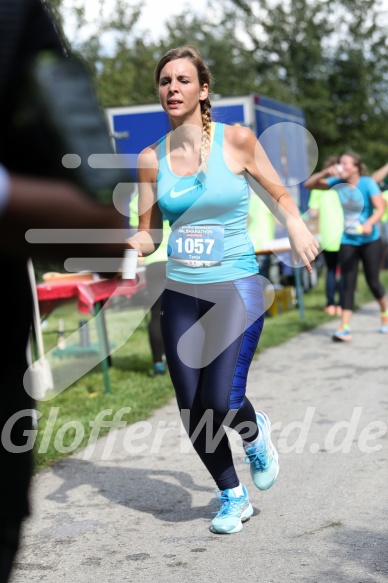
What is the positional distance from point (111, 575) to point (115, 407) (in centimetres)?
372

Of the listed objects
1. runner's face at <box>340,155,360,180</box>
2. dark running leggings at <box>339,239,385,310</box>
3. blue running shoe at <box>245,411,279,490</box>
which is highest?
runner's face at <box>340,155,360,180</box>

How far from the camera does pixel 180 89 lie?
4344mm

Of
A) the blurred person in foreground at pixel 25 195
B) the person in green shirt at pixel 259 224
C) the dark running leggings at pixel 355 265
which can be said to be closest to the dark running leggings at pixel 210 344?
the blurred person in foreground at pixel 25 195

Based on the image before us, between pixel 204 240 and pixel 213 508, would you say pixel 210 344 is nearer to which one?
pixel 204 240

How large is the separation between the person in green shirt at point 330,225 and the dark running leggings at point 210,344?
23.9ft

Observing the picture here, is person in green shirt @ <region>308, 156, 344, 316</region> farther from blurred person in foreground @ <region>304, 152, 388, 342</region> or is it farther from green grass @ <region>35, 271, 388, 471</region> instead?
green grass @ <region>35, 271, 388, 471</region>

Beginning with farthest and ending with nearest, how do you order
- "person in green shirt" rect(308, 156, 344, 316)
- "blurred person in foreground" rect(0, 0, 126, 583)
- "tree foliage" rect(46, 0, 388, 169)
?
"tree foliage" rect(46, 0, 388, 169)
"person in green shirt" rect(308, 156, 344, 316)
"blurred person in foreground" rect(0, 0, 126, 583)

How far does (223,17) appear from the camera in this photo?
157 ft

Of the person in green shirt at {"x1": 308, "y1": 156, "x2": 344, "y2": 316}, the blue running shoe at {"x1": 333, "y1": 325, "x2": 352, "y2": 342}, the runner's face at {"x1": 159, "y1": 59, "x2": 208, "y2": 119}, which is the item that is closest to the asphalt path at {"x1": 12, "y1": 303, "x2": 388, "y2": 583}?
the runner's face at {"x1": 159, "y1": 59, "x2": 208, "y2": 119}

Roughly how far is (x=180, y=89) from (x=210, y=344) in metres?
1.08

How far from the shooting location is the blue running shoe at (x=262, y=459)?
4.70 m

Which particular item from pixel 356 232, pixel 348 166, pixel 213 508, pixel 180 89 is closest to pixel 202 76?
pixel 180 89

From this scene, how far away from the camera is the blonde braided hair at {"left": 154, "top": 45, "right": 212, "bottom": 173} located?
434cm

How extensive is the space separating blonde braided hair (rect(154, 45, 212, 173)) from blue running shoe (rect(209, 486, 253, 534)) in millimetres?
1469
